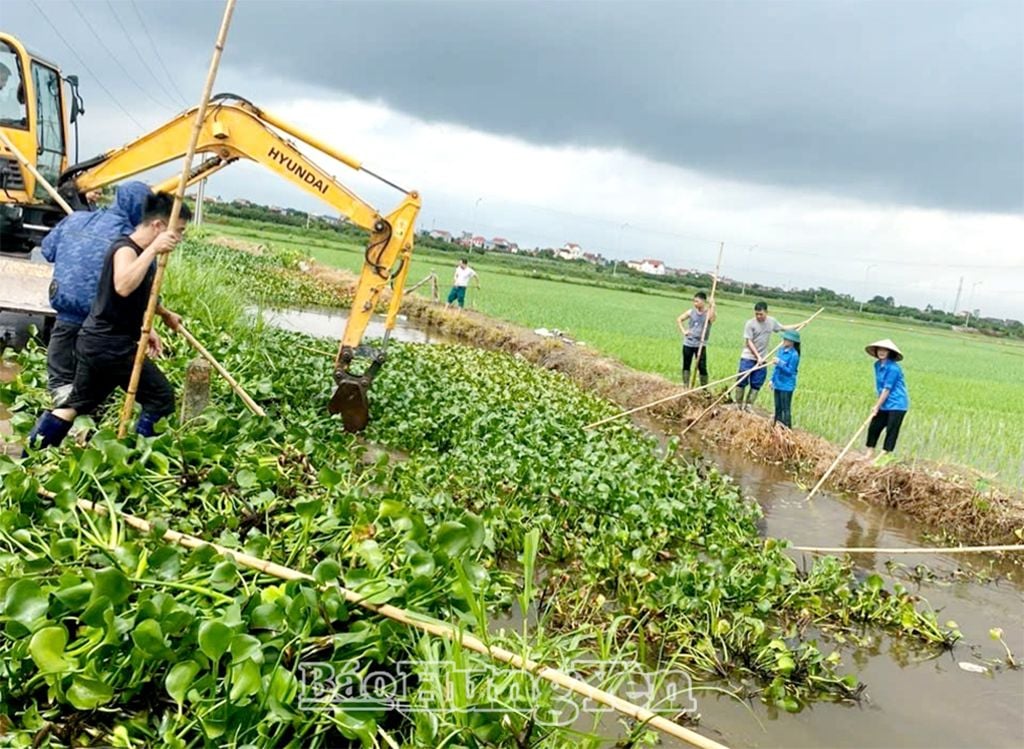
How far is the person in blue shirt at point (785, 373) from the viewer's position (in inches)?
426

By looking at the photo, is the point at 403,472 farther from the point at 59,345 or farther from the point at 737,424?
the point at 737,424

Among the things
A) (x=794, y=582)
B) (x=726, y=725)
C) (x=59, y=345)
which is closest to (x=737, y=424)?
(x=794, y=582)

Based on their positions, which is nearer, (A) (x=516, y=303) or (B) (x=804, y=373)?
(B) (x=804, y=373)

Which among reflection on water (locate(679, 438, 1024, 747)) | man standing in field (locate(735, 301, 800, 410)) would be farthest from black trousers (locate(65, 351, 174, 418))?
man standing in field (locate(735, 301, 800, 410))

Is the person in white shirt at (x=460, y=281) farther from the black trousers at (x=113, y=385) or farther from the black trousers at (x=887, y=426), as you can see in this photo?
the black trousers at (x=113, y=385)

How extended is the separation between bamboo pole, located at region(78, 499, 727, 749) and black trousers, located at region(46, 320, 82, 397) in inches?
86.0

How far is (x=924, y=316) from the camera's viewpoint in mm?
65125

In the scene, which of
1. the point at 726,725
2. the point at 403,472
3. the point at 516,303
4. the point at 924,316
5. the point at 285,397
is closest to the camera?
the point at 726,725

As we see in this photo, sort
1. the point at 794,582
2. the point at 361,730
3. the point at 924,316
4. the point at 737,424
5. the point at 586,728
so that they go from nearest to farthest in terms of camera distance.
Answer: the point at 361,730 → the point at 586,728 → the point at 794,582 → the point at 737,424 → the point at 924,316

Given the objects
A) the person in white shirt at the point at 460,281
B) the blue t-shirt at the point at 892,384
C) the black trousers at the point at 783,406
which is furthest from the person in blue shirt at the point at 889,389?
the person in white shirt at the point at 460,281

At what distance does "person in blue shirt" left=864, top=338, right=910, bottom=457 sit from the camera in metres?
9.45

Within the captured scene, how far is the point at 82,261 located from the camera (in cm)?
548

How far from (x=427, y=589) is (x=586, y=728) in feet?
3.97

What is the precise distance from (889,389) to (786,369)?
160cm
